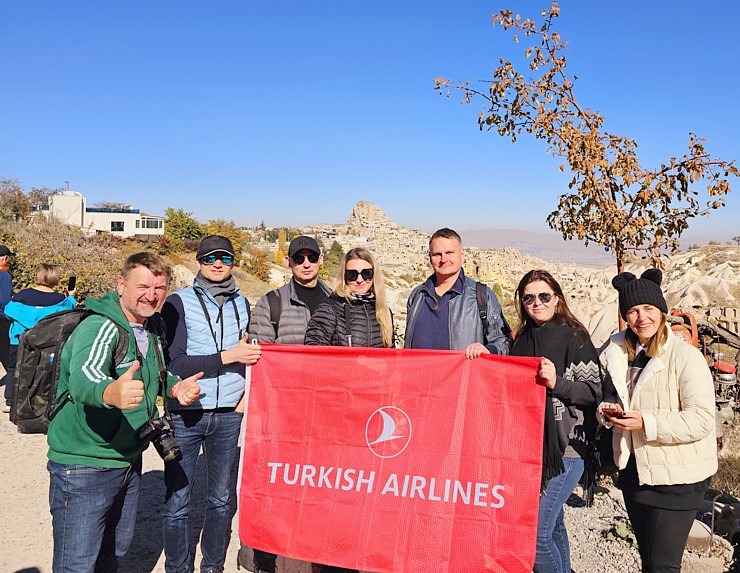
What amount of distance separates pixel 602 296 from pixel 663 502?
2620 centimetres

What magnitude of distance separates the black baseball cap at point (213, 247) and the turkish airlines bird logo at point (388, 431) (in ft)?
5.63

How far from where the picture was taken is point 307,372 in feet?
13.1

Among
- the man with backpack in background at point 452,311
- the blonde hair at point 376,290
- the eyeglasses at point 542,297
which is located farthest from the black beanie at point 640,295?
the blonde hair at point 376,290

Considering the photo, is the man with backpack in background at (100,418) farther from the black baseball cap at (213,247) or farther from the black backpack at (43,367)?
the black baseball cap at (213,247)

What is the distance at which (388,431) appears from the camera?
379 cm

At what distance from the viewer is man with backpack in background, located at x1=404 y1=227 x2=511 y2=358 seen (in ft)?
13.1

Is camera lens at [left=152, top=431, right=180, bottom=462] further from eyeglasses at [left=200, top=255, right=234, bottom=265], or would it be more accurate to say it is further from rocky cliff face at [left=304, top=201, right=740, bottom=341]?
rocky cliff face at [left=304, top=201, right=740, bottom=341]

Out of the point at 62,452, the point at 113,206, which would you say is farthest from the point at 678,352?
the point at 113,206

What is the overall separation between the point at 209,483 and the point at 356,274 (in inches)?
79.9

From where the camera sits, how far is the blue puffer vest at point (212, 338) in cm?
397

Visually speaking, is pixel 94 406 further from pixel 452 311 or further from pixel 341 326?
pixel 452 311

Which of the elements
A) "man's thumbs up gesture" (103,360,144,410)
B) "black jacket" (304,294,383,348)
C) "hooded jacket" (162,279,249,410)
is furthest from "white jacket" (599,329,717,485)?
"man's thumbs up gesture" (103,360,144,410)

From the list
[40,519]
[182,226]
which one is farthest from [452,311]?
[182,226]

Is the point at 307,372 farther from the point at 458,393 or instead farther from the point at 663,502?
the point at 663,502
